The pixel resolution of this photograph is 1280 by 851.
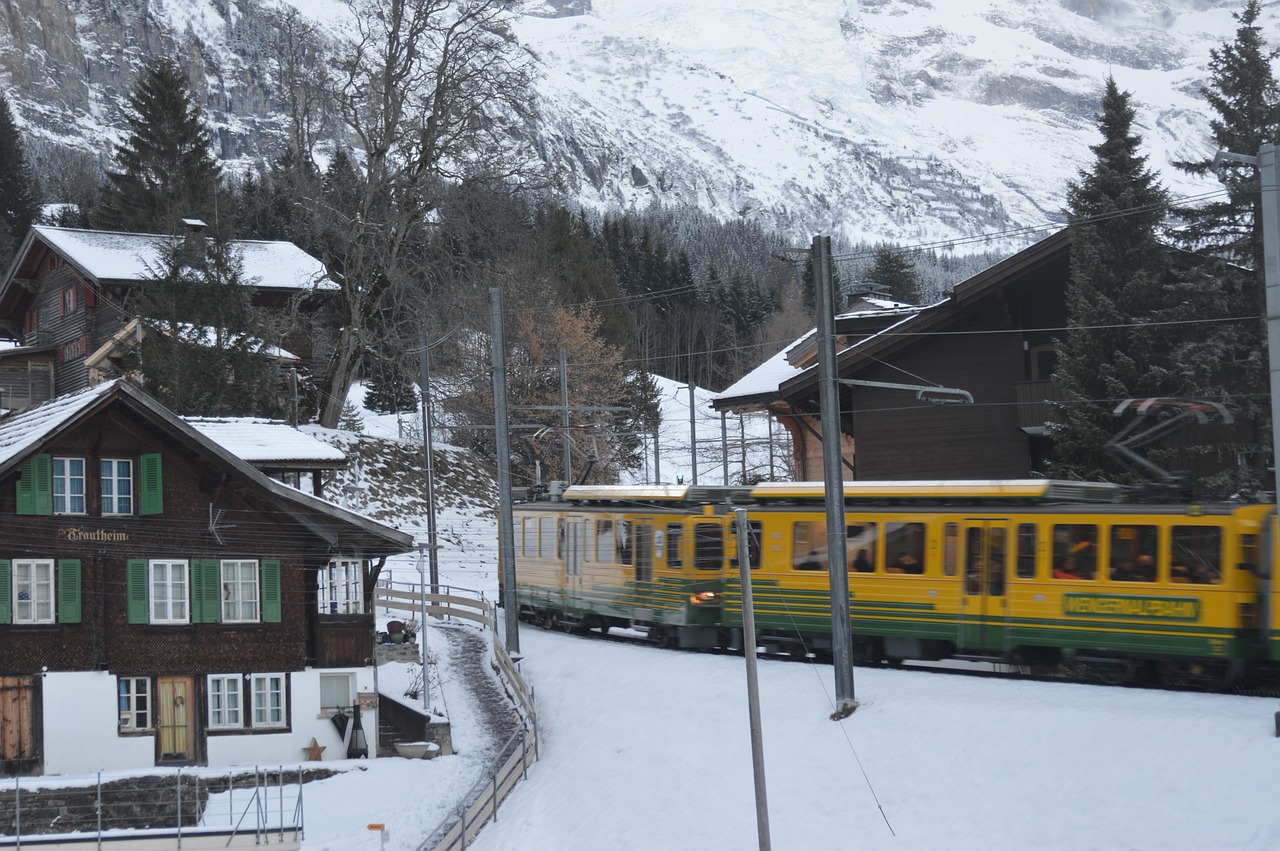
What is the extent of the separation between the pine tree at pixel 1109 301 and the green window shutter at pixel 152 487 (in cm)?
1932

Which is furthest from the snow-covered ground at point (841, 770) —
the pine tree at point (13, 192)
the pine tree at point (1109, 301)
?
the pine tree at point (13, 192)

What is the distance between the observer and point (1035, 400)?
118 ft

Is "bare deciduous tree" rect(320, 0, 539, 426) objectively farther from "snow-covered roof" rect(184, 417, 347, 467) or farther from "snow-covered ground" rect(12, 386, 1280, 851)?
"snow-covered ground" rect(12, 386, 1280, 851)

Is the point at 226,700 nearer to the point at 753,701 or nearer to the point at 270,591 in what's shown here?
the point at 270,591

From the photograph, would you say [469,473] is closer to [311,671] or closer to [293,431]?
[293,431]

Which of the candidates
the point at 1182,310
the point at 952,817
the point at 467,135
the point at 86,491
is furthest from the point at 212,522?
the point at 467,135

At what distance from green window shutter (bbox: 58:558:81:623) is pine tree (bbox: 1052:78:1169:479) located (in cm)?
2098

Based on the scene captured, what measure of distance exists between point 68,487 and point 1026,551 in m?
18.2

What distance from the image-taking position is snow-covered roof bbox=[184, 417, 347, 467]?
108 ft

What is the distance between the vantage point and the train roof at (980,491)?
23281 millimetres

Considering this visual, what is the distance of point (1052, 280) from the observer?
36.9 meters

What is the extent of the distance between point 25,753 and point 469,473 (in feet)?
119

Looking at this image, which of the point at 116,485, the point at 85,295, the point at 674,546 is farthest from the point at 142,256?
the point at 674,546

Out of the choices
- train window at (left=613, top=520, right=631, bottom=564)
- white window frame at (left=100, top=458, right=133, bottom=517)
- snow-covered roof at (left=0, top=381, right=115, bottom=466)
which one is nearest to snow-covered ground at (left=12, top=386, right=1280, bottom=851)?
train window at (left=613, top=520, right=631, bottom=564)
